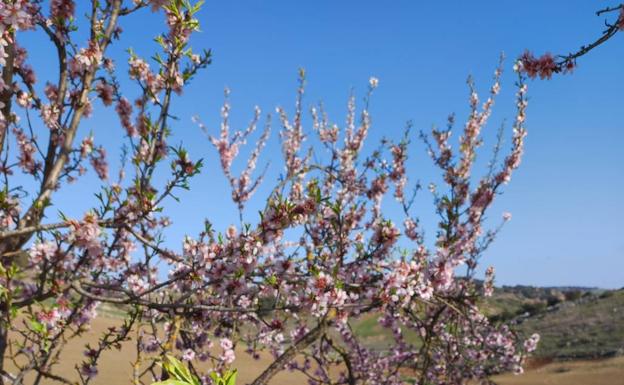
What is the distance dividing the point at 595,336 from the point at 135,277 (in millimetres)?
24726

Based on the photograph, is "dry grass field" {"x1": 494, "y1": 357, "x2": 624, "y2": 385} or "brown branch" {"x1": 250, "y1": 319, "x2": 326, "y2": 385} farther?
"dry grass field" {"x1": 494, "y1": 357, "x2": 624, "y2": 385}

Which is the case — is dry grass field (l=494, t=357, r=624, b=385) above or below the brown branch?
below

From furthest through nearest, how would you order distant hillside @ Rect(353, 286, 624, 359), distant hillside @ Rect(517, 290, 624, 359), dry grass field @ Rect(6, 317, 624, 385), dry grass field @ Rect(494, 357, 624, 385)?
distant hillside @ Rect(353, 286, 624, 359) → distant hillside @ Rect(517, 290, 624, 359) → dry grass field @ Rect(494, 357, 624, 385) → dry grass field @ Rect(6, 317, 624, 385)

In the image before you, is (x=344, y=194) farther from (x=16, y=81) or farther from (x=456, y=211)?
(x=16, y=81)

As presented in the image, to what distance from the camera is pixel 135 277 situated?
14.7 ft

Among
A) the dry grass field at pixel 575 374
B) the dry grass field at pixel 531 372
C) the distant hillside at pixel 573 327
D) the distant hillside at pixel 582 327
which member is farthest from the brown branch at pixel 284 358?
the distant hillside at pixel 582 327

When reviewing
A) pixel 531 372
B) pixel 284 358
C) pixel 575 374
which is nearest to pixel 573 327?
pixel 531 372

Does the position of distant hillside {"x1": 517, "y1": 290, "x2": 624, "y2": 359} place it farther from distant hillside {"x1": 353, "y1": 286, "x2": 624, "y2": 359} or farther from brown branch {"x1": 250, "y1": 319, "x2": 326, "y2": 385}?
brown branch {"x1": 250, "y1": 319, "x2": 326, "y2": 385}

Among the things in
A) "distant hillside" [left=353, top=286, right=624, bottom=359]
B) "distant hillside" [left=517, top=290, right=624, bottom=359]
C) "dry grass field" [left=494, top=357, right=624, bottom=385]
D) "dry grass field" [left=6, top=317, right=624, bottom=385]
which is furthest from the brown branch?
"distant hillside" [left=517, top=290, right=624, bottom=359]

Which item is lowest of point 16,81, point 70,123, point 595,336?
point 595,336

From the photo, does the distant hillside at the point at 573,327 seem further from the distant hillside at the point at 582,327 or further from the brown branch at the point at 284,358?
the brown branch at the point at 284,358

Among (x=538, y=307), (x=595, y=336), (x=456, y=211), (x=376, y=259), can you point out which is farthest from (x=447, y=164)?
(x=538, y=307)

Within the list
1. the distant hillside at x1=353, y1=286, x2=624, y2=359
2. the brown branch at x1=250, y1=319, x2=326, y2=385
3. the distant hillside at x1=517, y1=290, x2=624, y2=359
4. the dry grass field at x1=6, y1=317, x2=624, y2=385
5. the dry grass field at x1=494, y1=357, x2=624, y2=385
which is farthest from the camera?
the distant hillside at x1=353, y1=286, x2=624, y2=359

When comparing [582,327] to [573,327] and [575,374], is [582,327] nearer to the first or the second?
[573,327]
